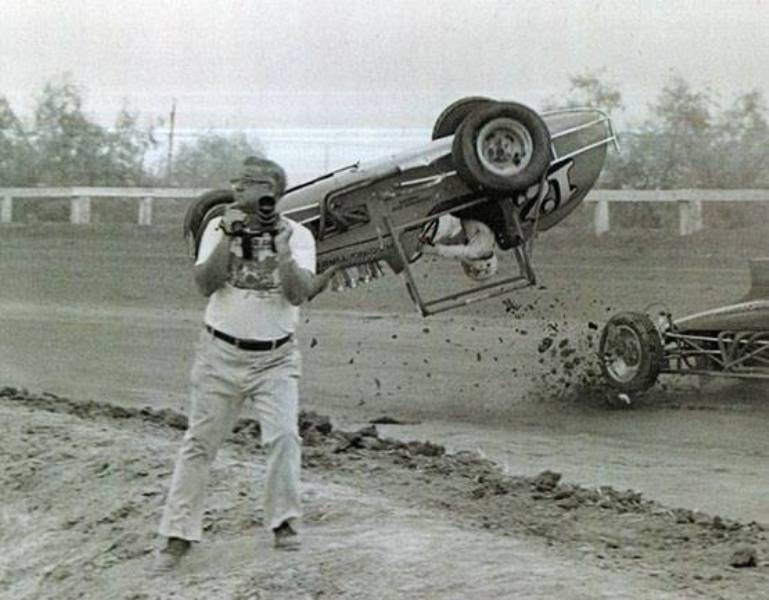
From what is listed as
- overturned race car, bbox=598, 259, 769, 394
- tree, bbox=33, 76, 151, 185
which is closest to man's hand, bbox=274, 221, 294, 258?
overturned race car, bbox=598, 259, 769, 394

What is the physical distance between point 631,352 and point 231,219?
7325 millimetres

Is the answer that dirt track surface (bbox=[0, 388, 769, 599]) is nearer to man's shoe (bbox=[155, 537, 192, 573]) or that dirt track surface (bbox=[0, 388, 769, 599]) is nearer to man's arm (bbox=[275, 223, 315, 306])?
man's shoe (bbox=[155, 537, 192, 573])

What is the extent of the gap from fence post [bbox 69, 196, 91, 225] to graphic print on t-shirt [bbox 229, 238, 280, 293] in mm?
13044

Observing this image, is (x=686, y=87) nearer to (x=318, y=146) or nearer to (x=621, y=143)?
(x=621, y=143)

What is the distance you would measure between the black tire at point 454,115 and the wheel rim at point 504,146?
0.56 m

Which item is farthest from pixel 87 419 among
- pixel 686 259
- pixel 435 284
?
pixel 686 259

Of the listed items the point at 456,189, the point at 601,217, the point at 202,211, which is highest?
the point at 601,217

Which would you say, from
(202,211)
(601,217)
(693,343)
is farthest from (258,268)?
(601,217)

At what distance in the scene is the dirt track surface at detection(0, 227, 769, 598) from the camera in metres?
7.16

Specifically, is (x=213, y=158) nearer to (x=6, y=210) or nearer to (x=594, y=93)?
(x=6, y=210)

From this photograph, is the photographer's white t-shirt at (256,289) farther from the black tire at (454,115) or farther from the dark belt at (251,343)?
the black tire at (454,115)

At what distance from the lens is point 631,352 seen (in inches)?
554

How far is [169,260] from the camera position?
730 inches

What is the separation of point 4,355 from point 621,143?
281 inches
